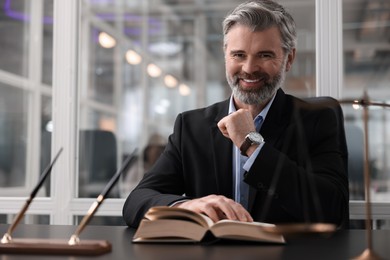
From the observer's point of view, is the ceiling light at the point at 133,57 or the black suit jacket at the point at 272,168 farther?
the ceiling light at the point at 133,57

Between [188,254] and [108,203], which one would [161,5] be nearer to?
[108,203]

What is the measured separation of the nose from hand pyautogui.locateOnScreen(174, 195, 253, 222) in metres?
0.64

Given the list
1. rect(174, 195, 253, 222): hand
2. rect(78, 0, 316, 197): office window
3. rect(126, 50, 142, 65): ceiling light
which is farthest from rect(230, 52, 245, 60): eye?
rect(126, 50, 142, 65): ceiling light

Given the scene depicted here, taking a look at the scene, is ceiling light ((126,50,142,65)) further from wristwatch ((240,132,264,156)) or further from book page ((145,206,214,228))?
book page ((145,206,214,228))

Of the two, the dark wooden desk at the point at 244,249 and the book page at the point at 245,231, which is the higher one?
the book page at the point at 245,231

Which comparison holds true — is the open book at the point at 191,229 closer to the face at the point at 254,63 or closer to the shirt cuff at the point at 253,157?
the shirt cuff at the point at 253,157

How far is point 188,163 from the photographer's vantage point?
2.17 meters

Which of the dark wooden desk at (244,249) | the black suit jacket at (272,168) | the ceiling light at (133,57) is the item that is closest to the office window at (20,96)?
the black suit jacket at (272,168)

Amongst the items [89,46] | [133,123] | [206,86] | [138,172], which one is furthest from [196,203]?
[206,86]

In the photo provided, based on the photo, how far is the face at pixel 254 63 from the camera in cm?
213

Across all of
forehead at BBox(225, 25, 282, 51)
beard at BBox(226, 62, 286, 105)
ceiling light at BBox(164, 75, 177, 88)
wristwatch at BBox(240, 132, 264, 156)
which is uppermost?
ceiling light at BBox(164, 75, 177, 88)

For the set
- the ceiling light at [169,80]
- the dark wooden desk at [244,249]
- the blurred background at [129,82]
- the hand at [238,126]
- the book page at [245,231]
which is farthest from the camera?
the ceiling light at [169,80]

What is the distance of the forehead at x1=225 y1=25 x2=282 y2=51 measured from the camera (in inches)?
83.7

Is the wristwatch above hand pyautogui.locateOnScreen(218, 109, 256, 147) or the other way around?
the other way around
